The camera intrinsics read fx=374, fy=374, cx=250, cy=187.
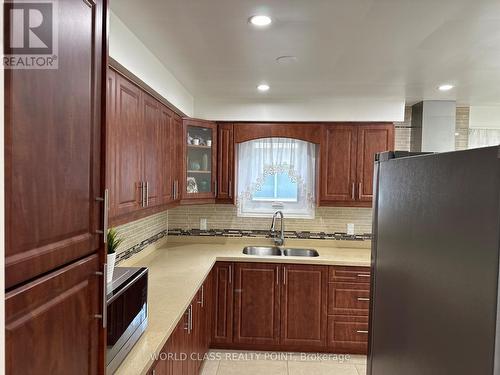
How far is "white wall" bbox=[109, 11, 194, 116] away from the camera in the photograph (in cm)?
186

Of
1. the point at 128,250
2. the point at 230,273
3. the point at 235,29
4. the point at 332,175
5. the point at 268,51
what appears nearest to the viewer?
the point at 235,29

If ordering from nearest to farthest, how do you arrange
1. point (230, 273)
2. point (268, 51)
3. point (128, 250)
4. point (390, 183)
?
point (390, 183) → point (268, 51) → point (128, 250) → point (230, 273)

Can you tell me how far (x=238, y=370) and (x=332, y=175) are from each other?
6.49 feet

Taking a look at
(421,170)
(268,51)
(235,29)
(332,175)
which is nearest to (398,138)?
(332,175)

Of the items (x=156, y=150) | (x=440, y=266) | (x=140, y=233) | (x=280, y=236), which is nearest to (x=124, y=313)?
(x=440, y=266)

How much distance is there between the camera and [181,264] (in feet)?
10.4

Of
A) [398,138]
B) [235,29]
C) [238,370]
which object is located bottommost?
[238,370]

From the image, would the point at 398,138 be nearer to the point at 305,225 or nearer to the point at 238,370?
the point at 305,225

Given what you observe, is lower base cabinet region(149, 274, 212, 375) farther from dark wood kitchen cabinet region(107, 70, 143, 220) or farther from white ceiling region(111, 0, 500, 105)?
white ceiling region(111, 0, 500, 105)

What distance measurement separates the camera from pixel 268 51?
235 cm

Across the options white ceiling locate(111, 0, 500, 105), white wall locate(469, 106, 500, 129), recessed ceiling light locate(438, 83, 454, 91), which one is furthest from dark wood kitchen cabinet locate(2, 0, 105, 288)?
white wall locate(469, 106, 500, 129)

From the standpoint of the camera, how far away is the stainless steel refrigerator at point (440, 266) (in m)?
0.65

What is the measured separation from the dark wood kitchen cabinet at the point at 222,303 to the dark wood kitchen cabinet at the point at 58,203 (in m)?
2.42

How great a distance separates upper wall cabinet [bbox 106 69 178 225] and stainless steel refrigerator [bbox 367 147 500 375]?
1347 mm
